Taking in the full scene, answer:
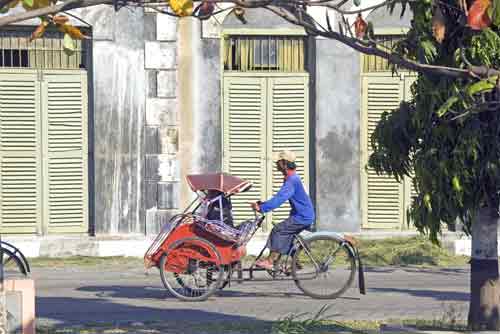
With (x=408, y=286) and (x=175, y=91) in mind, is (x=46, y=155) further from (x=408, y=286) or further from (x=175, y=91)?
(x=408, y=286)

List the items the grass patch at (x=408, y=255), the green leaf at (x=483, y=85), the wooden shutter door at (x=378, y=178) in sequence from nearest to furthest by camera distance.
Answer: the green leaf at (x=483, y=85), the grass patch at (x=408, y=255), the wooden shutter door at (x=378, y=178)

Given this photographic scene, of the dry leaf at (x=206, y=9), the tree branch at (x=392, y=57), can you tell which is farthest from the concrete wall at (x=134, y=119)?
the tree branch at (x=392, y=57)

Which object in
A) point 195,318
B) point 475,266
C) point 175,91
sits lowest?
point 195,318

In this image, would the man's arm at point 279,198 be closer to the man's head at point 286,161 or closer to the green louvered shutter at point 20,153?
the man's head at point 286,161

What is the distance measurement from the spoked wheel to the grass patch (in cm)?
380

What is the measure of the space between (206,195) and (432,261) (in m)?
5.13

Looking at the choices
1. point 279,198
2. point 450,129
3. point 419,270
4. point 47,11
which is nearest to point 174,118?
point 419,270

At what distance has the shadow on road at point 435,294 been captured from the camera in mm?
14516

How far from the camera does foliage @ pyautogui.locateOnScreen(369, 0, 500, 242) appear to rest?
9.80 m

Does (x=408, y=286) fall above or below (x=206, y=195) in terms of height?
below

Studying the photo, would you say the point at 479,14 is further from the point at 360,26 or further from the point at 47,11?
the point at 47,11

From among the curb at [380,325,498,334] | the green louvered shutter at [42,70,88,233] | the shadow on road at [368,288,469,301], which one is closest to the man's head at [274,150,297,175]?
the shadow on road at [368,288,469,301]

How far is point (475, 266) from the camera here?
35.4ft

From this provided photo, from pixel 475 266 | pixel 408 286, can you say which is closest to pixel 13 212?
pixel 408 286
